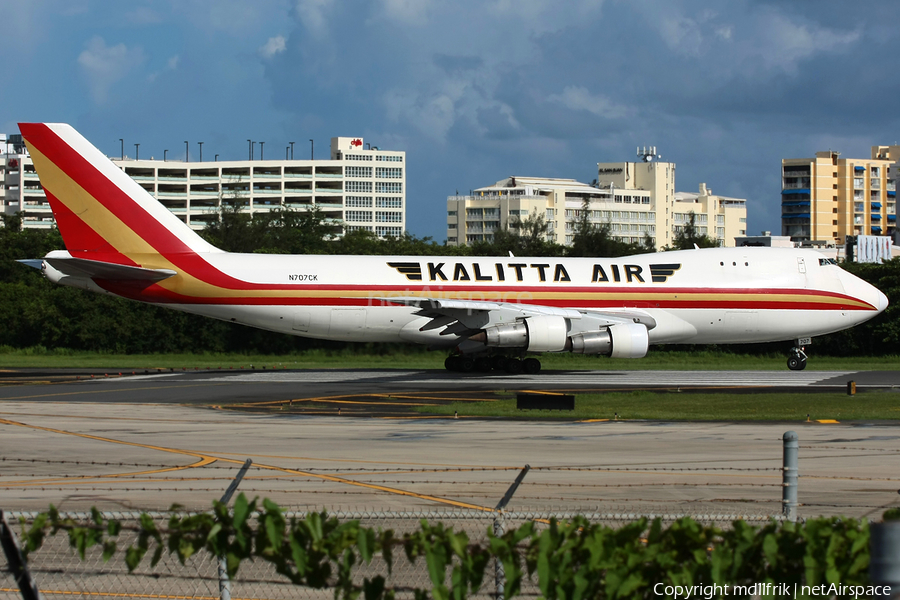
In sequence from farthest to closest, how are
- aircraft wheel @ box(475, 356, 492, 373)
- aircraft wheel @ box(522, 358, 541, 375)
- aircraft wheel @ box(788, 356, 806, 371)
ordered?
aircraft wheel @ box(788, 356, 806, 371) < aircraft wheel @ box(475, 356, 492, 373) < aircraft wheel @ box(522, 358, 541, 375)

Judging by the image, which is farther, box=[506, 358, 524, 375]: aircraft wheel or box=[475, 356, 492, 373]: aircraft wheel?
box=[475, 356, 492, 373]: aircraft wheel

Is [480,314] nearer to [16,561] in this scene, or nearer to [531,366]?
[531,366]

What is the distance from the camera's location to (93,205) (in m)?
36.6

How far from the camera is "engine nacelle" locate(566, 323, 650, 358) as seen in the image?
116ft

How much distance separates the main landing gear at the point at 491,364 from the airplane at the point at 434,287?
5cm

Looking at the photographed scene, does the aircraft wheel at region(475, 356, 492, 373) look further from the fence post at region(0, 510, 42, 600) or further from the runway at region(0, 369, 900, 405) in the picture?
the fence post at region(0, 510, 42, 600)

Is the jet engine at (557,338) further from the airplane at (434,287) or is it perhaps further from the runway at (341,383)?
the runway at (341,383)

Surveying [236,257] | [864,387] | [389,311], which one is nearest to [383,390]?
[389,311]

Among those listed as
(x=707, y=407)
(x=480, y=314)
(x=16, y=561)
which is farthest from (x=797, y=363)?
(x=16, y=561)

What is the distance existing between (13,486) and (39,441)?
5534 millimetres

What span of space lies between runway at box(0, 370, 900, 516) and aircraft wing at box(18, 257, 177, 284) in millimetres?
6343

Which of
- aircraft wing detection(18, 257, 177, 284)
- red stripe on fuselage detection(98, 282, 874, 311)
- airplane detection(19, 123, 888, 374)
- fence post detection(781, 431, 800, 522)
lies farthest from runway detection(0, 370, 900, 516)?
red stripe on fuselage detection(98, 282, 874, 311)

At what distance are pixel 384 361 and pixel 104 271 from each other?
15.8m

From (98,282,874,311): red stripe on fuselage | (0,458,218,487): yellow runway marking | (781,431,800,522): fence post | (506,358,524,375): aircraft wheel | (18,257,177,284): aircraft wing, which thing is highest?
(18,257,177,284): aircraft wing
